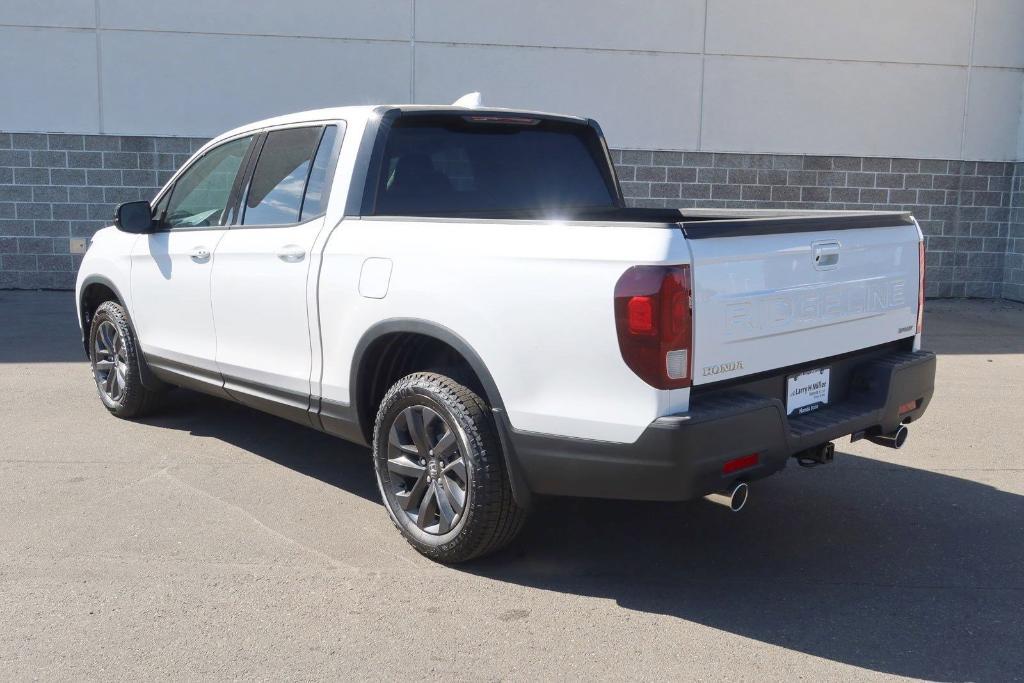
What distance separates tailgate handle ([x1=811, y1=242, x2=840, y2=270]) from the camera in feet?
12.6

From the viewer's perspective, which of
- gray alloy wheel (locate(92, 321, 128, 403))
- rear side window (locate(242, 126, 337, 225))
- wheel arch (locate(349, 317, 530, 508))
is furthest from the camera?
gray alloy wheel (locate(92, 321, 128, 403))

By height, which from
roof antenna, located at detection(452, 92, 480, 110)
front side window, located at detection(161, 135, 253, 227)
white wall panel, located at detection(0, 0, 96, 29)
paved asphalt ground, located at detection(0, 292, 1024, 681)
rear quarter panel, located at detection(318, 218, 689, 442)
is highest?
white wall panel, located at detection(0, 0, 96, 29)

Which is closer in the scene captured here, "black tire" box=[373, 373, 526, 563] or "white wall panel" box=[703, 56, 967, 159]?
"black tire" box=[373, 373, 526, 563]

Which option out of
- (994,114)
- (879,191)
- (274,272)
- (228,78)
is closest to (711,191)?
(879,191)

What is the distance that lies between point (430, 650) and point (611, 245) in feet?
5.01

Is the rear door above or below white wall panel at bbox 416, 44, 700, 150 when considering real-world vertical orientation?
below

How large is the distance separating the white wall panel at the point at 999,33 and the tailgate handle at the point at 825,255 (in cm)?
982

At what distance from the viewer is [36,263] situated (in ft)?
39.3

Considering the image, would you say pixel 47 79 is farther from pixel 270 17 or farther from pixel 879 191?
pixel 879 191

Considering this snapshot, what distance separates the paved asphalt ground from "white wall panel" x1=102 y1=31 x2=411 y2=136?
21.3 feet

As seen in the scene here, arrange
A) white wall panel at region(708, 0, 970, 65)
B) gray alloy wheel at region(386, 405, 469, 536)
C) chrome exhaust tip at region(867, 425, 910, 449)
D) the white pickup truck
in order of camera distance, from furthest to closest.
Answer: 1. white wall panel at region(708, 0, 970, 65)
2. chrome exhaust tip at region(867, 425, 910, 449)
3. gray alloy wheel at region(386, 405, 469, 536)
4. the white pickup truck

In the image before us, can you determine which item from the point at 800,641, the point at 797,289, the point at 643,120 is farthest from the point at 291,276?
the point at 643,120

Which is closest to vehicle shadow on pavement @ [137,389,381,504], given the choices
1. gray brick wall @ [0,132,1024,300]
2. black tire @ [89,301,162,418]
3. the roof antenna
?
black tire @ [89,301,162,418]

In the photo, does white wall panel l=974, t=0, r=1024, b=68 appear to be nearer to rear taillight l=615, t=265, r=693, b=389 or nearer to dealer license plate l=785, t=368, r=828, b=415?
dealer license plate l=785, t=368, r=828, b=415
